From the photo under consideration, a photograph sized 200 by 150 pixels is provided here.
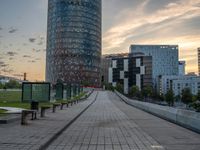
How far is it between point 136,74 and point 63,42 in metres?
42.2

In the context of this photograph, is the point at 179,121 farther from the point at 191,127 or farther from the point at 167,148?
the point at 167,148

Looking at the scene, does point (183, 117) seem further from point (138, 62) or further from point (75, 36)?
point (138, 62)

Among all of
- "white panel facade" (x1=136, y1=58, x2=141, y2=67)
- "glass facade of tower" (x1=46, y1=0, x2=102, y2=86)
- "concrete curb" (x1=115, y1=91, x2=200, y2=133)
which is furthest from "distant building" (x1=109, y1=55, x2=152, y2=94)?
"concrete curb" (x1=115, y1=91, x2=200, y2=133)

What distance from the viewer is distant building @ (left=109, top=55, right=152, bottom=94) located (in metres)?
173

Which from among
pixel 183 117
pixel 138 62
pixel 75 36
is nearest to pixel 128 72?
pixel 138 62

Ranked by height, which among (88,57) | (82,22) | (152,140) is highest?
(82,22)

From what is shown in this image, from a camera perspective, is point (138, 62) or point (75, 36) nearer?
point (75, 36)

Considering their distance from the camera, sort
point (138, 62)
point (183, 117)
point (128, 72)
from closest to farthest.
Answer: point (183, 117) < point (138, 62) < point (128, 72)

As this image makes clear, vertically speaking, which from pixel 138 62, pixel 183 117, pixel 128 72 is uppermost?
pixel 138 62

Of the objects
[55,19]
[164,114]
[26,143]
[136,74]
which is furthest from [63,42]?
[26,143]

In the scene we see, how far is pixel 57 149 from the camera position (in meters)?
9.25

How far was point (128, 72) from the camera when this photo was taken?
176500 millimetres

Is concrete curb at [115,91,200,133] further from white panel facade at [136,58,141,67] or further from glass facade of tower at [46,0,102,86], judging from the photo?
white panel facade at [136,58,141,67]

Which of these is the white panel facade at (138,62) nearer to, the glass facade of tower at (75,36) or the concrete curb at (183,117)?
the glass facade of tower at (75,36)
